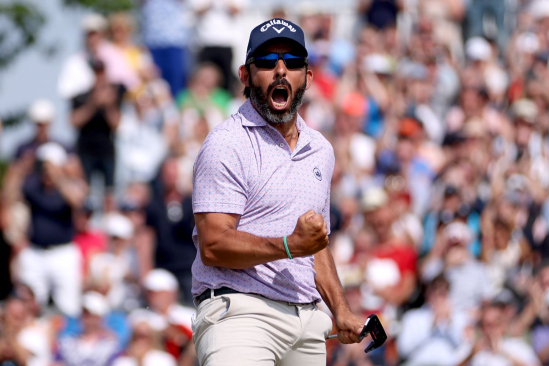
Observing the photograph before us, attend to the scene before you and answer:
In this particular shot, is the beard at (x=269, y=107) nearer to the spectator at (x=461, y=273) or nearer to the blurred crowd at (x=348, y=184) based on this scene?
the blurred crowd at (x=348, y=184)

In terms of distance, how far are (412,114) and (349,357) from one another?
3.94 meters

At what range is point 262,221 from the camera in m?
4.59

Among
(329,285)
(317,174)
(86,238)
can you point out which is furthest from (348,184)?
(317,174)

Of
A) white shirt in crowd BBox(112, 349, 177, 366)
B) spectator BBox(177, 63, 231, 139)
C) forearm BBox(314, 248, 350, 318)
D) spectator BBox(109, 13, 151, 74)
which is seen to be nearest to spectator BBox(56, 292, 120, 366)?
white shirt in crowd BBox(112, 349, 177, 366)

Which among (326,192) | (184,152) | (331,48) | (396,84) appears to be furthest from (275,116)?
(331,48)

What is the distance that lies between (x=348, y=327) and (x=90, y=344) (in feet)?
17.6

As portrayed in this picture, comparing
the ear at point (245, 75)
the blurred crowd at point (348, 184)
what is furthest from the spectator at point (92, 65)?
the ear at point (245, 75)

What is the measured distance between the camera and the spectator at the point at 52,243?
10.7 metres

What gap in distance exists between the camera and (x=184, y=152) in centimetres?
1146

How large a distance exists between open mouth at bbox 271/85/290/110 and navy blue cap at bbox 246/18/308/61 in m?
0.20

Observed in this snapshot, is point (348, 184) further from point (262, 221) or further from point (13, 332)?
point (262, 221)

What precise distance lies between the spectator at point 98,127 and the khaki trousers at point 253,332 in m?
7.45

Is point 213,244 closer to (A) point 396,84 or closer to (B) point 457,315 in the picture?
(B) point 457,315

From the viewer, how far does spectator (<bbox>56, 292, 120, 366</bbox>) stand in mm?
9562
